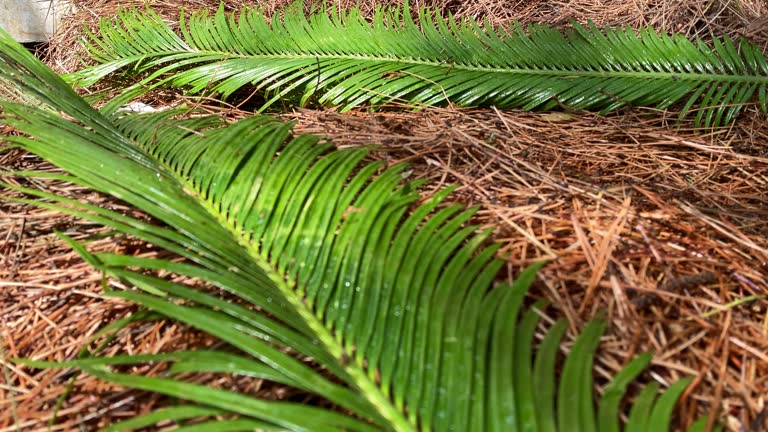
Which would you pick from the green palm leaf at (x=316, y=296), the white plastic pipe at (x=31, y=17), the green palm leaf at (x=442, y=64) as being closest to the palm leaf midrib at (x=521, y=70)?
the green palm leaf at (x=442, y=64)

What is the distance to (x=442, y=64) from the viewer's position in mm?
2082

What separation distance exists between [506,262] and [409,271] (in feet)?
0.78

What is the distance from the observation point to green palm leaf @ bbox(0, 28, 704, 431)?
0.81 metres

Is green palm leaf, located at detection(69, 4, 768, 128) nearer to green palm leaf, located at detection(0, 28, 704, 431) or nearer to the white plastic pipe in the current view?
green palm leaf, located at detection(0, 28, 704, 431)

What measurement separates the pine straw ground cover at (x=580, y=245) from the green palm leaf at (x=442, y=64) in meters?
0.09

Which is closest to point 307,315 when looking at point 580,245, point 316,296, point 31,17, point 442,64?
point 316,296

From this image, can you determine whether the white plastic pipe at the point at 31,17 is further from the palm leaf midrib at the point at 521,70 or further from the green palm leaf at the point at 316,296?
the green palm leaf at the point at 316,296

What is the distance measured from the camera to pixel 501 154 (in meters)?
1.54

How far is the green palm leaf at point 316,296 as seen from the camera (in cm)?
81

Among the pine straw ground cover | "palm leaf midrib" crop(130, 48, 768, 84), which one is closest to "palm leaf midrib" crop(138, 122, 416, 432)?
the pine straw ground cover

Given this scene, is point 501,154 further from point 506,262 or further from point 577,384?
point 577,384

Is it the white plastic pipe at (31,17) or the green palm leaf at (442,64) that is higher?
the white plastic pipe at (31,17)

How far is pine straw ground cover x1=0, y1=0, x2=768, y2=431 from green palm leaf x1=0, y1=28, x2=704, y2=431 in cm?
8

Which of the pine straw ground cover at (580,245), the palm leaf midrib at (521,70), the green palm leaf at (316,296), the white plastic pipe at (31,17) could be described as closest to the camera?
the green palm leaf at (316,296)
